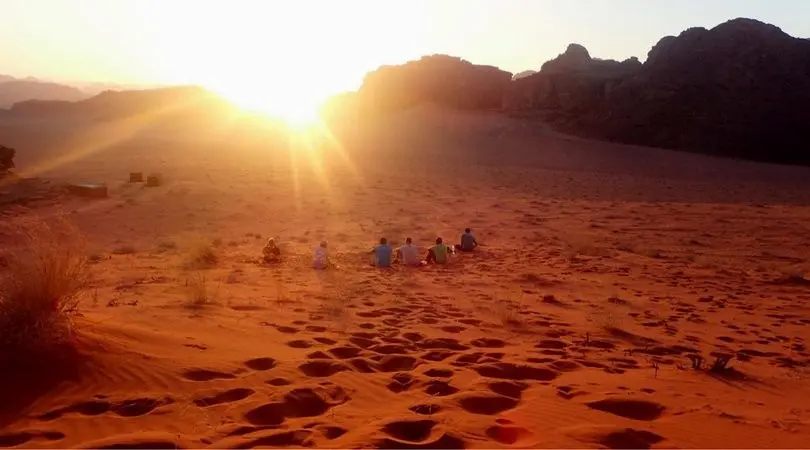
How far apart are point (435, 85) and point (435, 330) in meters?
46.7

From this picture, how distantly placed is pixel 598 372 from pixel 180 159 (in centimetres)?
3008

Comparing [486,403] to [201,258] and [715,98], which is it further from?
[715,98]

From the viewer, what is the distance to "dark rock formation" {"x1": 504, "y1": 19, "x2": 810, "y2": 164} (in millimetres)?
38156

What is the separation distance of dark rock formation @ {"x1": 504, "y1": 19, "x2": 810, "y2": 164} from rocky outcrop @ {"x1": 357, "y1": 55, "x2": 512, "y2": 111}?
825 cm

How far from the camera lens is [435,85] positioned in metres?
52.0

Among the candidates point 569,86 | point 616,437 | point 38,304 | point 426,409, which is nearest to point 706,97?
point 569,86

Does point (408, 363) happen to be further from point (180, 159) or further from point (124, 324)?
point (180, 159)

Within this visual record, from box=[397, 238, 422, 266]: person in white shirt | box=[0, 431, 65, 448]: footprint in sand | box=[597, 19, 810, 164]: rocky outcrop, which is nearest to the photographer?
box=[0, 431, 65, 448]: footprint in sand

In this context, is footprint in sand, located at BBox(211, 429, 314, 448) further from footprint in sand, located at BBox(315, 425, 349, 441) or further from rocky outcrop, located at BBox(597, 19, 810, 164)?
rocky outcrop, located at BBox(597, 19, 810, 164)

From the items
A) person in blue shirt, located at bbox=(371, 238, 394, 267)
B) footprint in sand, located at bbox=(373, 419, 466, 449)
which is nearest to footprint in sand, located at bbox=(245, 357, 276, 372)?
footprint in sand, located at bbox=(373, 419, 466, 449)

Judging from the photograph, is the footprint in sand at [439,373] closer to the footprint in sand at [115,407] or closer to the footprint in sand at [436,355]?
the footprint in sand at [436,355]

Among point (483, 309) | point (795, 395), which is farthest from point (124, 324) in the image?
point (795, 395)

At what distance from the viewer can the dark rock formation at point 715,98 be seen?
38.2m

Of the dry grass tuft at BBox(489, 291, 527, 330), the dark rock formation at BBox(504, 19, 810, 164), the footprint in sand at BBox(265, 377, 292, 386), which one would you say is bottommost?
the dry grass tuft at BBox(489, 291, 527, 330)
